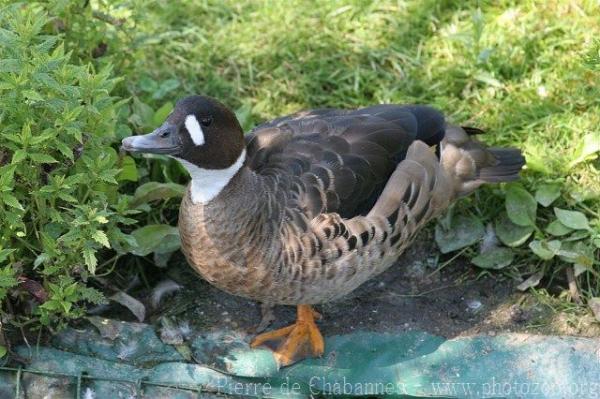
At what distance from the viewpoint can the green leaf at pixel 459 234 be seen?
449cm

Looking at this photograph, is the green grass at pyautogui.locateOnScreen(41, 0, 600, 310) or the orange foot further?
the green grass at pyautogui.locateOnScreen(41, 0, 600, 310)

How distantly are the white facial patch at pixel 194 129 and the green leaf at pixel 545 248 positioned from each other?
5.51 feet

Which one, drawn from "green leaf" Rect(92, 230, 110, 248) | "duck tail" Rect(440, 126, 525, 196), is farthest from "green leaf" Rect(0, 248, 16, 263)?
"duck tail" Rect(440, 126, 525, 196)

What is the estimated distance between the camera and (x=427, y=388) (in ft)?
13.0

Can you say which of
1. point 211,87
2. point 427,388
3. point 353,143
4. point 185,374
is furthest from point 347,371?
point 211,87

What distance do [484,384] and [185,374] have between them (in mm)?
1293

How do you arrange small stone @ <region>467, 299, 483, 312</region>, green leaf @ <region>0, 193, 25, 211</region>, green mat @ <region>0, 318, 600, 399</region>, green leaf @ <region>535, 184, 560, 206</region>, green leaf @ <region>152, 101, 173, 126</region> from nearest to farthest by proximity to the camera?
1. green leaf @ <region>0, 193, 25, 211</region>
2. green mat @ <region>0, 318, 600, 399</region>
3. small stone @ <region>467, 299, 483, 312</region>
4. green leaf @ <region>535, 184, 560, 206</region>
5. green leaf @ <region>152, 101, 173, 126</region>

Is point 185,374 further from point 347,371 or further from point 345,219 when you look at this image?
point 345,219

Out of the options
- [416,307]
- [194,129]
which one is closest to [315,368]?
[416,307]

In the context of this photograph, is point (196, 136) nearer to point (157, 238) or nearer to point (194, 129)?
point (194, 129)

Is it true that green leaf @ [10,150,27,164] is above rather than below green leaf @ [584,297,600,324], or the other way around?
above

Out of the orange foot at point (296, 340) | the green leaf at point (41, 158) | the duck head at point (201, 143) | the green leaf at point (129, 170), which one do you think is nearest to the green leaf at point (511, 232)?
the orange foot at point (296, 340)

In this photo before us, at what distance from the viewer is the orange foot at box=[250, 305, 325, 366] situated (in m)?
4.11

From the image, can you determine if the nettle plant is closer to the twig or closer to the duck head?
the duck head
